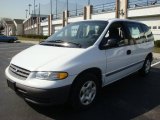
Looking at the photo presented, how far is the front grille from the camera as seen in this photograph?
3.99 meters

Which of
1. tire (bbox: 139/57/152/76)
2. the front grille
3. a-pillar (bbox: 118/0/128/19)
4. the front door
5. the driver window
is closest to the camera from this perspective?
the front grille

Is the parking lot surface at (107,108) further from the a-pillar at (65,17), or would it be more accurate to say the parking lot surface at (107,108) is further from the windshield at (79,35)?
the a-pillar at (65,17)

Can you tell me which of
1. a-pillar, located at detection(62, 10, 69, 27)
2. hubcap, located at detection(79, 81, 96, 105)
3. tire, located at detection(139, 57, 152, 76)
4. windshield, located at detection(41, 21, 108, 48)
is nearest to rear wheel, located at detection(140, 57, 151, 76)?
tire, located at detection(139, 57, 152, 76)

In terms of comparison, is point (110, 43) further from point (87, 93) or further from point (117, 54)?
point (87, 93)

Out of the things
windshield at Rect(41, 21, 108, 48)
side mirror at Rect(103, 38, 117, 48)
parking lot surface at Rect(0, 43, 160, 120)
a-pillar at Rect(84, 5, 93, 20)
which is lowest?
parking lot surface at Rect(0, 43, 160, 120)

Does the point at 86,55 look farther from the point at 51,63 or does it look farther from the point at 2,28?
the point at 2,28

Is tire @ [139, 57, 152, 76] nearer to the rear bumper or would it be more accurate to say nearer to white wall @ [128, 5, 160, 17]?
the rear bumper

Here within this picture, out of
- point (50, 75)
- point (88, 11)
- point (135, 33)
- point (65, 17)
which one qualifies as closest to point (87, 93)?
point (50, 75)

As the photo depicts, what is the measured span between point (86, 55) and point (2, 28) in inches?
4648

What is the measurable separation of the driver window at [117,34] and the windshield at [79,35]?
0.18 metres

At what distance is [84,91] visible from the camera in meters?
4.42

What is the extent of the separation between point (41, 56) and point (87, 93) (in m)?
1.17

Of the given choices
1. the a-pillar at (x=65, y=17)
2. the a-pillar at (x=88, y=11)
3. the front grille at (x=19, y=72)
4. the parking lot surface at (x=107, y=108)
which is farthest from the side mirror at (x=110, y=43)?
the a-pillar at (x=65, y=17)

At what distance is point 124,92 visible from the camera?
18.4ft
